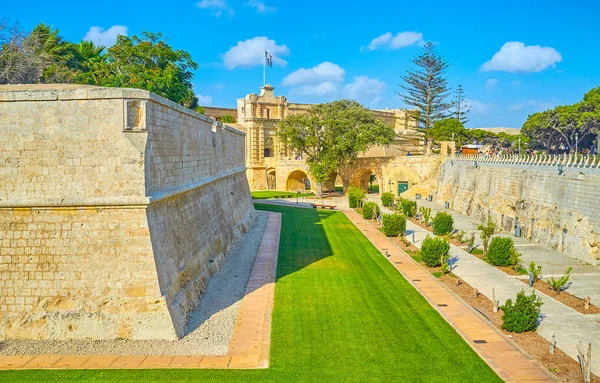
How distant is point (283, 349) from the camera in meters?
9.66

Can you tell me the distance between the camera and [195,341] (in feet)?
32.6

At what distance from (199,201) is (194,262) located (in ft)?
8.28

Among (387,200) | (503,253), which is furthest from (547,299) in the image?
(387,200)

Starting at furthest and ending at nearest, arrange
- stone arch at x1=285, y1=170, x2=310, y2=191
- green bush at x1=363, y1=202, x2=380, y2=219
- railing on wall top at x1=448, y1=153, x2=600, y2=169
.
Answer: stone arch at x1=285, y1=170, x2=310, y2=191, green bush at x1=363, y1=202, x2=380, y2=219, railing on wall top at x1=448, y1=153, x2=600, y2=169

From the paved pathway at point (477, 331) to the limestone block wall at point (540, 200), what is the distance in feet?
21.3

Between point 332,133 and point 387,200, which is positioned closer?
point 387,200

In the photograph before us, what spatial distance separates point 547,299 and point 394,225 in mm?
10028

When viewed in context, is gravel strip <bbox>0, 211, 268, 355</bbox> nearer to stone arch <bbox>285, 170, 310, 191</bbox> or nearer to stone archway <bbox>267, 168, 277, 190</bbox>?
stone arch <bbox>285, 170, 310, 191</bbox>

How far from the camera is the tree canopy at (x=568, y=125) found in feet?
137

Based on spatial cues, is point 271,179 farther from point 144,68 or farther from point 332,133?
point 144,68

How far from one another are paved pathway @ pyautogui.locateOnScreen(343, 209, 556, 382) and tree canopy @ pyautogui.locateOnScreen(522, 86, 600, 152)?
3255cm

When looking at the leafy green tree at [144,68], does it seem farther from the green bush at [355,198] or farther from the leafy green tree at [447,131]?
the leafy green tree at [447,131]

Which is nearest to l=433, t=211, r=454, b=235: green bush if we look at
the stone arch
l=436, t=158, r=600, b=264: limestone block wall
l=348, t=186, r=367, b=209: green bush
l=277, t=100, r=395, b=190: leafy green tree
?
l=436, t=158, r=600, b=264: limestone block wall

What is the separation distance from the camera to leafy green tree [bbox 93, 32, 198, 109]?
1202 inches
